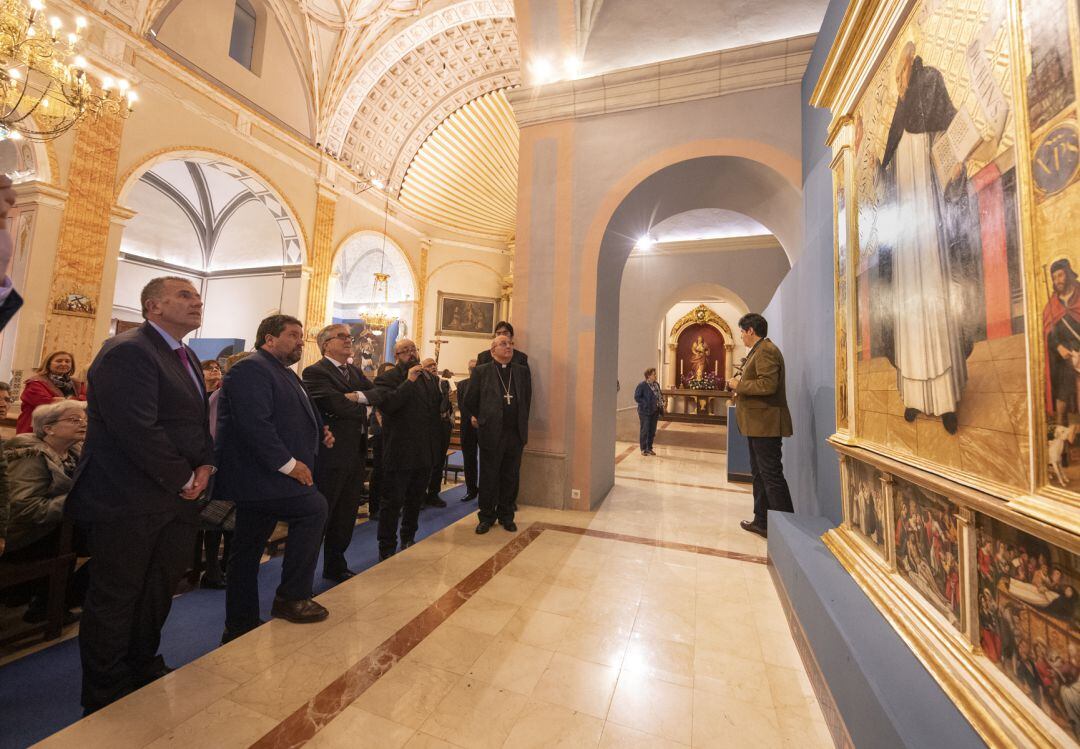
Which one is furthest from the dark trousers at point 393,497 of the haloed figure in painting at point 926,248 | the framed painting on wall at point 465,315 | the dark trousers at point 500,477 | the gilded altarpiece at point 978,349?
the framed painting on wall at point 465,315

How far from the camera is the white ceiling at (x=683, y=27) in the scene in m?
3.93

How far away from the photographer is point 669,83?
13.4 feet

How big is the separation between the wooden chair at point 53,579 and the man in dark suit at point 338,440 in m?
1.09

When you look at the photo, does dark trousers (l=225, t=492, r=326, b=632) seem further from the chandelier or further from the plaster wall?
the plaster wall

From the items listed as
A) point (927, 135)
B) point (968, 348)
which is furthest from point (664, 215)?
point (968, 348)

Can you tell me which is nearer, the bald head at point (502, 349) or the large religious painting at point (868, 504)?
the large religious painting at point (868, 504)

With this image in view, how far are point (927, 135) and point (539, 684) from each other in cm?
233

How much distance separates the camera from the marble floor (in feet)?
4.78

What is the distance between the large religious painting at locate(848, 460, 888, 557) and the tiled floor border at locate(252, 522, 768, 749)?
1.24 metres

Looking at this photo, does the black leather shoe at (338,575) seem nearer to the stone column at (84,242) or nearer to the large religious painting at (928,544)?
the large religious painting at (928,544)

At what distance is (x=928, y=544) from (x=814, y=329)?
1948 mm

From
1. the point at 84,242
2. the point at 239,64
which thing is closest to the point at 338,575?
the point at 84,242

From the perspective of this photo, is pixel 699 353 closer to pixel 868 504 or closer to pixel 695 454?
pixel 695 454

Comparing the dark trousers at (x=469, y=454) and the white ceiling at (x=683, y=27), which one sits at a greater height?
the white ceiling at (x=683, y=27)
